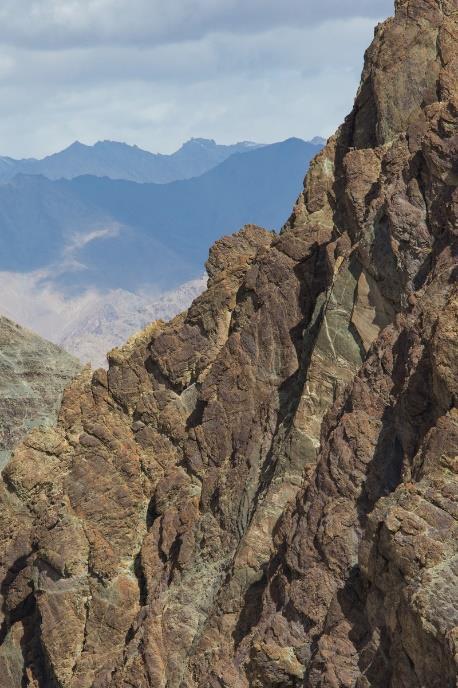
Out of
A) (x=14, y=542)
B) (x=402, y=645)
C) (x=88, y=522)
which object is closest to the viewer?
(x=402, y=645)

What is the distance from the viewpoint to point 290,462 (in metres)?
28.7

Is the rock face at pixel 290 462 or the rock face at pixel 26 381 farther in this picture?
the rock face at pixel 26 381

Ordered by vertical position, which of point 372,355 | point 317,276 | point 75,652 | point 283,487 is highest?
point 317,276

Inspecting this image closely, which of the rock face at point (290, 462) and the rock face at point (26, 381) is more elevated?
the rock face at point (26, 381)

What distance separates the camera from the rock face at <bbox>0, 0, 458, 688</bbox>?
19.6 meters

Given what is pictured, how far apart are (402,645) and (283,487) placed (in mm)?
11247

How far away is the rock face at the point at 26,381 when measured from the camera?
62.2m

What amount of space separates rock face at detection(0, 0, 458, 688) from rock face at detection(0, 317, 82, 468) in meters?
21.2

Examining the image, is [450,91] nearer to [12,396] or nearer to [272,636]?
[272,636]

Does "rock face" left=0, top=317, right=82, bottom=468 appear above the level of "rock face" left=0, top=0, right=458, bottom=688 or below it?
above

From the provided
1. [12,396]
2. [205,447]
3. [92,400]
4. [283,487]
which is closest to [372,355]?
[283,487]

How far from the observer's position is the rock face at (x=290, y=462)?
19562mm

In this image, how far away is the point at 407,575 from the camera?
17609 mm

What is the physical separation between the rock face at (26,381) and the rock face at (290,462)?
69.7 feet
